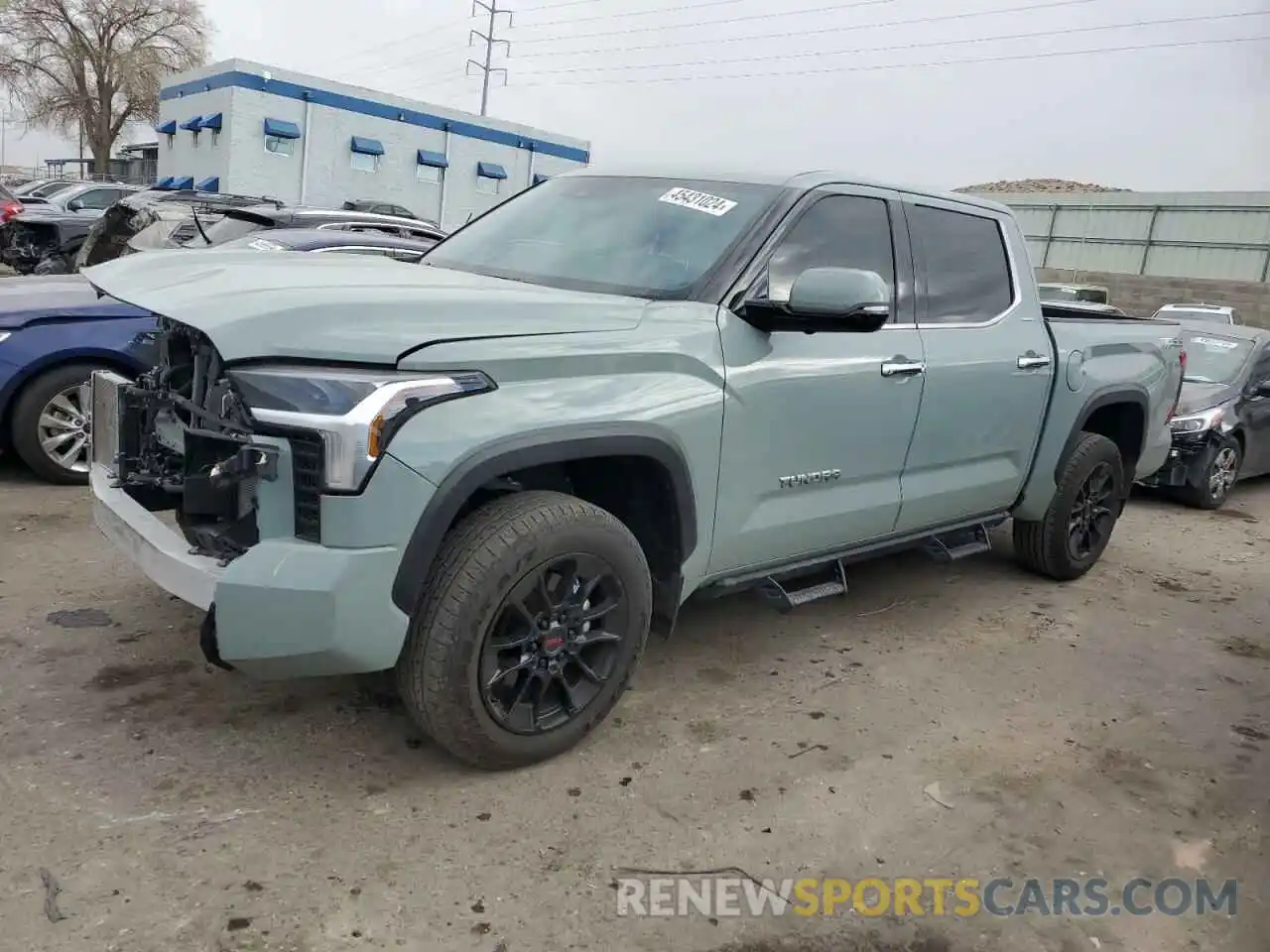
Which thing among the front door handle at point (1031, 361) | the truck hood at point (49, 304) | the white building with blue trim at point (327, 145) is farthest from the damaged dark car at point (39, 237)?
the white building with blue trim at point (327, 145)

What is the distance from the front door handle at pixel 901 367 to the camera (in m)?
3.88

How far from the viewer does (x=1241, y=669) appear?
4.59 m

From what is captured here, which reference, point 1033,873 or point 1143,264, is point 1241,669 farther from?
point 1143,264

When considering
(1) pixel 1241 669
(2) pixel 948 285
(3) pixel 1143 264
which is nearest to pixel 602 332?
(2) pixel 948 285

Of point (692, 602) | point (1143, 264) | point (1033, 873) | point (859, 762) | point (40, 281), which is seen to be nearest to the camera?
point (1033, 873)

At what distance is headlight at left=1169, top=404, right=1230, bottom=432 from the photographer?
26.2 feet

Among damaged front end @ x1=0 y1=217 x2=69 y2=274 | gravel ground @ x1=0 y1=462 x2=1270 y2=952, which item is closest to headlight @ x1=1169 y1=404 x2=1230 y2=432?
gravel ground @ x1=0 y1=462 x2=1270 y2=952

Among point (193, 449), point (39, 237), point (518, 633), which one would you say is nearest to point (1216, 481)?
point (518, 633)

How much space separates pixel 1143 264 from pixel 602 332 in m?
31.1

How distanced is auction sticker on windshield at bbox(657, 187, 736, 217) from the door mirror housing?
491 mm

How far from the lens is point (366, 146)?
3372cm

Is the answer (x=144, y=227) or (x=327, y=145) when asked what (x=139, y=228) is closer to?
(x=144, y=227)

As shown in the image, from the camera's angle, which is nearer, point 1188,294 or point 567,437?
point 567,437

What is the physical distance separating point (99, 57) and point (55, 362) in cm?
4691
